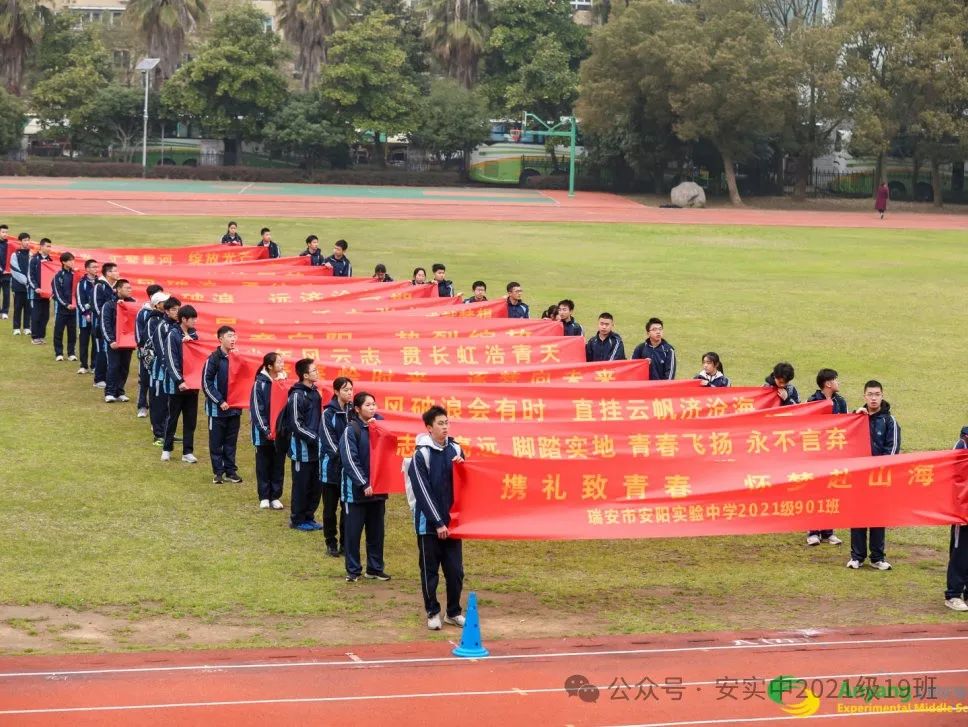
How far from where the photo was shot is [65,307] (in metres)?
21.3

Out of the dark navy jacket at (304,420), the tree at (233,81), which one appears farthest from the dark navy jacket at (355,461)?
the tree at (233,81)

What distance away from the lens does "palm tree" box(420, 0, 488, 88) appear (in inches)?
2864

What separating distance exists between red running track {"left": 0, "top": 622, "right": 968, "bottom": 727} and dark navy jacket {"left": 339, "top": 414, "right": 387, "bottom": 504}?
1.70 metres

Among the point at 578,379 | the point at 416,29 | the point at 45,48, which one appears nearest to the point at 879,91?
the point at 416,29

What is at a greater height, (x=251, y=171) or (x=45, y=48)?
(x=45, y=48)

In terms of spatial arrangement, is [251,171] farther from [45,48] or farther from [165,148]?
[45,48]

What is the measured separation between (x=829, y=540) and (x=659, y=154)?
53093mm

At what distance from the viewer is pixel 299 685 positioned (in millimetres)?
9406

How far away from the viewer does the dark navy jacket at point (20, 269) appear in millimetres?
23406

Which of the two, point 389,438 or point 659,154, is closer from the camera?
point 389,438

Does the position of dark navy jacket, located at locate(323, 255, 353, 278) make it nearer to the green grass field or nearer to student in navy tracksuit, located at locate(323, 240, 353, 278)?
student in navy tracksuit, located at locate(323, 240, 353, 278)

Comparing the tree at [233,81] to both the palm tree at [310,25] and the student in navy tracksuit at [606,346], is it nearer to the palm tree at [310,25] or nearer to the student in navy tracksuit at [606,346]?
the palm tree at [310,25]

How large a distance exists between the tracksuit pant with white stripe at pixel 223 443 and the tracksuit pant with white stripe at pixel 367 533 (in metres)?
3.46

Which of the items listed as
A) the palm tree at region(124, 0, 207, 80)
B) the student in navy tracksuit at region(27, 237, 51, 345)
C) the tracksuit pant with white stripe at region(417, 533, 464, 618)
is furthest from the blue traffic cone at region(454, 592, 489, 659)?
the palm tree at region(124, 0, 207, 80)
